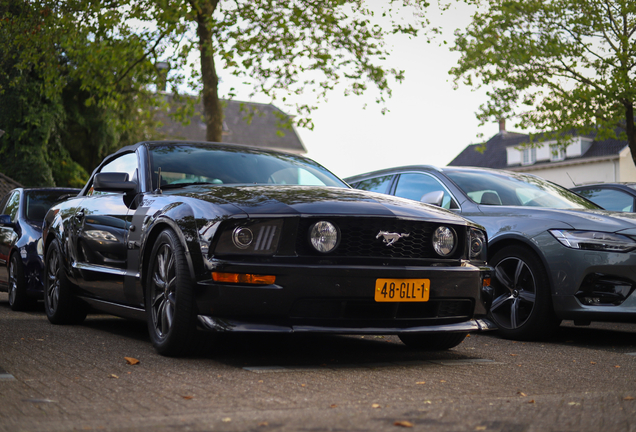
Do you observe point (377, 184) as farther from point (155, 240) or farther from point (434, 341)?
point (155, 240)

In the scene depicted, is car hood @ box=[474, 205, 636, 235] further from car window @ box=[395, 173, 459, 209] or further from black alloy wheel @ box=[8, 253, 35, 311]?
black alloy wheel @ box=[8, 253, 35, 311]

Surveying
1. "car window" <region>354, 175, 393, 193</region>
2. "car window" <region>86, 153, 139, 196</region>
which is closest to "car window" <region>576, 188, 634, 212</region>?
"car window" <region>354, 175, 393, 193</region>

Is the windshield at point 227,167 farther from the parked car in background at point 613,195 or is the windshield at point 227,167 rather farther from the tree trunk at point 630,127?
the tree trunk at point 630,127

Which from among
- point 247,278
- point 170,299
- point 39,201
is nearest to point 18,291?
point 39,201

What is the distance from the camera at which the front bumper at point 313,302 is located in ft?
14.0

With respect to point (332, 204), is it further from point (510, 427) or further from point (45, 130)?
point (45, 130)

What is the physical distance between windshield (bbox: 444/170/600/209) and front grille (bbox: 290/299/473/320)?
8.34 feet

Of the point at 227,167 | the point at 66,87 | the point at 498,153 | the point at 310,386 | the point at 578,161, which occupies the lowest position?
the point at 310,386

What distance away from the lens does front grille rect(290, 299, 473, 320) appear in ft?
14.3

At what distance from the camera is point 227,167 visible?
573cm

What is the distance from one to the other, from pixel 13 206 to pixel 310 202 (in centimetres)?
633

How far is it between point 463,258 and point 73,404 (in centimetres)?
259

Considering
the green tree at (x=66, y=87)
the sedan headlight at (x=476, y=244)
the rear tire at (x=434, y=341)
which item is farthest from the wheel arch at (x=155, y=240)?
the green tree at (x=66, y=87)

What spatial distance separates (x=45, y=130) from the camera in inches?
1121
